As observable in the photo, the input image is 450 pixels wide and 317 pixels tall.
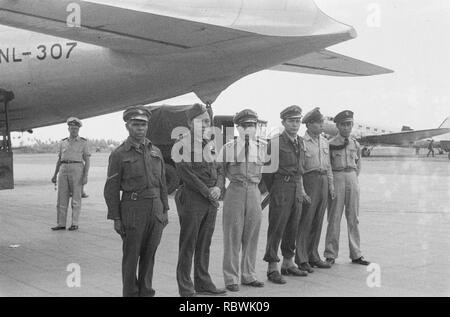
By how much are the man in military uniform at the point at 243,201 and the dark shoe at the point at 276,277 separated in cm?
22

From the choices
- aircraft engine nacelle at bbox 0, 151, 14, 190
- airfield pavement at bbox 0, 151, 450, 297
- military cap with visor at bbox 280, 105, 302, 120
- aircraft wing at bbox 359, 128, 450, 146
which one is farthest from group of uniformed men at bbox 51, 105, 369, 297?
aircraft wing at bbox 359, 128, 450, 146

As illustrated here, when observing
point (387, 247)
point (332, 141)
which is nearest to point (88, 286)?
point (332, 141)

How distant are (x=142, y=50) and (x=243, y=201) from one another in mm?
3565

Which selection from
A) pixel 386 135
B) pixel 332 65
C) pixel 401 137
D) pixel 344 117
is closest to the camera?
pixel 344 117

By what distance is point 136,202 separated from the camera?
454cm

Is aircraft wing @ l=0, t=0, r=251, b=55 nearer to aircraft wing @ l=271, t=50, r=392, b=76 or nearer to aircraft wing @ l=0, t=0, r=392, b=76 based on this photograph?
aircraft wing @ l=0, t=0, r=392, b=76

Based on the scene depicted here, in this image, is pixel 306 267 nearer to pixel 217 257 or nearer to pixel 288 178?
pixel 288 178

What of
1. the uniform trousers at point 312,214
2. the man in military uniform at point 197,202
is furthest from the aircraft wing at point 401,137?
the man in military uniform at point 197,202

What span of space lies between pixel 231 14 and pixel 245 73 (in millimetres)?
1610

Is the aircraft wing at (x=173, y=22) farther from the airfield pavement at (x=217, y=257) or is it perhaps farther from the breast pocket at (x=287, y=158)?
the airfield pavement at (x=217, y=257)

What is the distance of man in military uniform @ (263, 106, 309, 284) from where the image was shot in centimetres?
568

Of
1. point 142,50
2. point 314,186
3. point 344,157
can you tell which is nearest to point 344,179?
point 344,157

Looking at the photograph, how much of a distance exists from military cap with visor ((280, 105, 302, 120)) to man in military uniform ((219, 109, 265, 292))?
0.51 m
